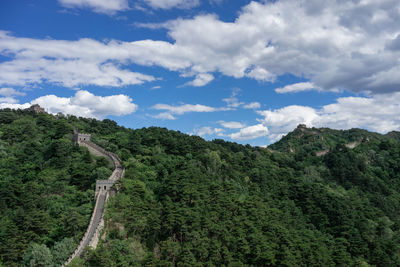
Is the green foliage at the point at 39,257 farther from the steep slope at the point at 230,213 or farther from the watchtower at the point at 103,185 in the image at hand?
the watchtower at the point at 103,185

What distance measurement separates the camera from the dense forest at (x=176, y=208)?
1468 inches

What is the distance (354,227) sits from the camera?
56969 mm

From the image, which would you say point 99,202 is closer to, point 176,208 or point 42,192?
point 42,192

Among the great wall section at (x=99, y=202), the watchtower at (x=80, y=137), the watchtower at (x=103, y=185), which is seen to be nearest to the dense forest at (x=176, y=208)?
the great wall section at (x=99, y=202)

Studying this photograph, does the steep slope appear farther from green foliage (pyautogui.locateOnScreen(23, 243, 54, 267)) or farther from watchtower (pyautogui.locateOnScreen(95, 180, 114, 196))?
green foliage (pyautogui.locateOnScreen(23, 243, 54, 267))

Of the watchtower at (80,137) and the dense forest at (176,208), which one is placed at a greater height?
the watchtower at (80,137)

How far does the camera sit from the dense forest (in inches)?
1468

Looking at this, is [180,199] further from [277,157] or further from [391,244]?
[277,157]

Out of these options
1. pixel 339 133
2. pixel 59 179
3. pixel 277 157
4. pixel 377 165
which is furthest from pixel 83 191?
pixel 339 133

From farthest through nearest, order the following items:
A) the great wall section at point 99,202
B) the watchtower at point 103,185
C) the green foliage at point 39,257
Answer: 1. the watchtower at point 103,185
2. the great wall section at point 99,202
3. the green foliage at point 39,257

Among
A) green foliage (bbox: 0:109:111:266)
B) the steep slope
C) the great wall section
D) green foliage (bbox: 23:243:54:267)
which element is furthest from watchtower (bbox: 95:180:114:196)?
green foliage (bbox: 23:243:54:267)

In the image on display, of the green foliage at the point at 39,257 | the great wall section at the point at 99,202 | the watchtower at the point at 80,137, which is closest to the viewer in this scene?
the green foliage at the point at 39,257

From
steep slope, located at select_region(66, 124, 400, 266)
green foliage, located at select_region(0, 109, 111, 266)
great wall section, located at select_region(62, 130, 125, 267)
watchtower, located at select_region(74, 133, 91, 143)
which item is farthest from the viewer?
watchtower, located at select_region(74, 133, 91, 143)

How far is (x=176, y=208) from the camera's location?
42375 millimetres
